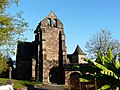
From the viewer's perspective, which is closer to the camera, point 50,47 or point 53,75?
point 53,75

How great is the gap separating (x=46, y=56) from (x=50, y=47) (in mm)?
2958

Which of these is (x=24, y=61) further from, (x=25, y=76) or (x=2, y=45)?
(x=2, y=45)

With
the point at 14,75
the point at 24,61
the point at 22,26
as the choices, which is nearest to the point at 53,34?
the point at 24,61

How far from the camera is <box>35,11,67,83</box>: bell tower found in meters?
66.3

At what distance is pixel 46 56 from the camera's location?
67.3 meters

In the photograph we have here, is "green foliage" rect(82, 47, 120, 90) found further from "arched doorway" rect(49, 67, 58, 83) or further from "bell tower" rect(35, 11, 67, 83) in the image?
"arched doorway" rect(49, 67, 58, 83)

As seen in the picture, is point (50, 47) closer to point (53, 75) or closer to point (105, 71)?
point (53, 75)

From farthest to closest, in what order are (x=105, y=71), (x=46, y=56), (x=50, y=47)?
(x=50, y=47), (x=46, y=56), (x=105, y=71)

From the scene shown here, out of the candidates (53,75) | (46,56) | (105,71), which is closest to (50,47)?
(46,56)

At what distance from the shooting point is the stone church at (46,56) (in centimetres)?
6625

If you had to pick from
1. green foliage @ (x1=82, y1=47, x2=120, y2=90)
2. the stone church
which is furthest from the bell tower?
green foliage @ (x1=82, y1=47, x2=120, y2=90)

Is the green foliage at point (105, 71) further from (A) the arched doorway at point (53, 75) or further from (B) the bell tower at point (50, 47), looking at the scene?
(A) the arched doorway at point (53, 75)

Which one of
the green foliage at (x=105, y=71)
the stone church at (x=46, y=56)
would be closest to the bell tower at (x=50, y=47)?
the stone church at (x=46, y=56)

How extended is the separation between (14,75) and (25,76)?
397cm
